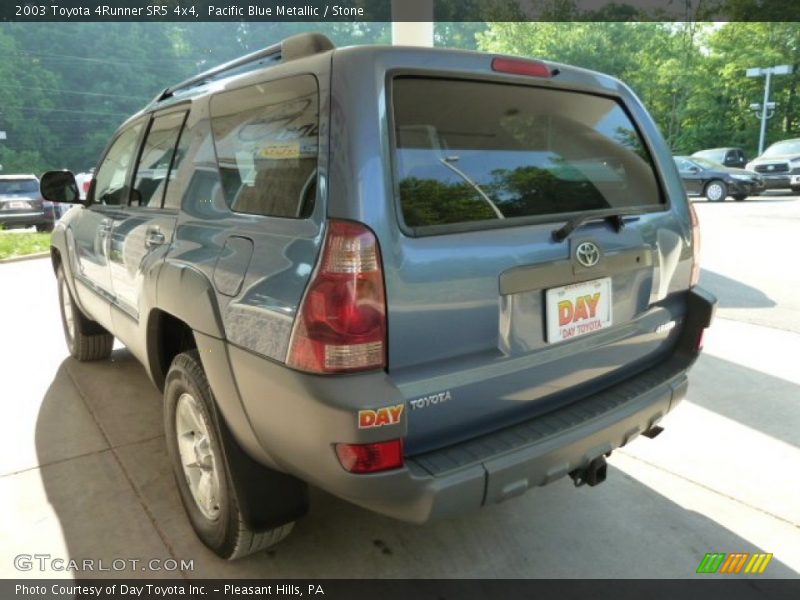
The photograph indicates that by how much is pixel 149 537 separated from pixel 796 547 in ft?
8.84

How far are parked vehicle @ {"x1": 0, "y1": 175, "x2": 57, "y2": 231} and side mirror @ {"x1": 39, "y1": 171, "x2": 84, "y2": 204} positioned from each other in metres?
13.9

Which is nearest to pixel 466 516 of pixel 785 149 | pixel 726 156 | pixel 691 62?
pixel 785 149

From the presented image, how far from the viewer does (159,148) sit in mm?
2990

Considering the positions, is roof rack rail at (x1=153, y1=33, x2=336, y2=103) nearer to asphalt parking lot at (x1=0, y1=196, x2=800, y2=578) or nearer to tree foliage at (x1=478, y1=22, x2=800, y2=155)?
asphalt parking lot at (x1=0, y1=196, x2=800, y2=578)

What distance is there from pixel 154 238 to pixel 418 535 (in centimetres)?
176

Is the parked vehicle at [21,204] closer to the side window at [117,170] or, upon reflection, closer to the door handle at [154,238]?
the side window at [117,170]

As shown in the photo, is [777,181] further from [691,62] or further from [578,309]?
[578,309]

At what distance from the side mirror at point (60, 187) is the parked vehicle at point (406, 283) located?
63.8 inches

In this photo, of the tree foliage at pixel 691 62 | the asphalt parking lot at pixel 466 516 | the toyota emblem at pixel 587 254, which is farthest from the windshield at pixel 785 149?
the toyota emblem at pixel 587 254

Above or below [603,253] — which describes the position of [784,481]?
below

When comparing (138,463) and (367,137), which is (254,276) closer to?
(367,137)

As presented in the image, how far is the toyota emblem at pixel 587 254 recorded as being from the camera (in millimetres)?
2080

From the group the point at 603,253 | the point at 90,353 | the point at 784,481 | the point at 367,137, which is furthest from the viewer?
the point at 90,353

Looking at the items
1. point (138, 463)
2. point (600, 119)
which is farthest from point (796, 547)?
point (138, 463)
